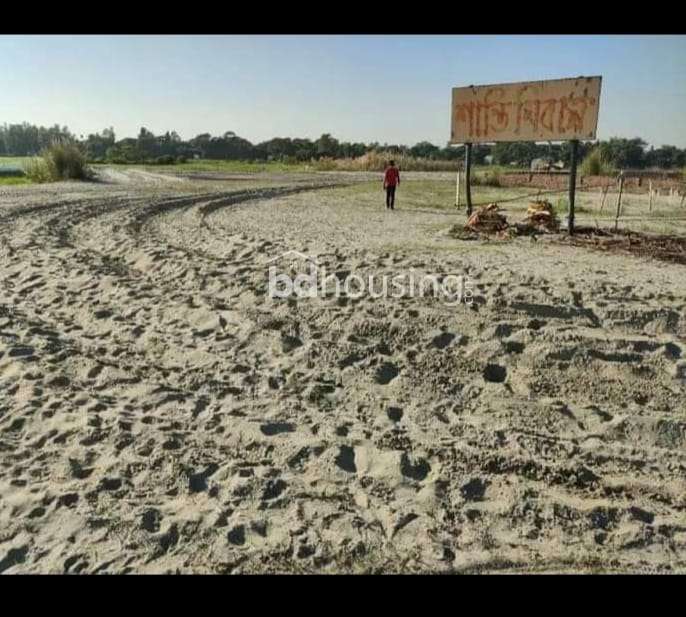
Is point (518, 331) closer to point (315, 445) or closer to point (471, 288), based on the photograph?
point (471, 288)

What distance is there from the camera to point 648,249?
333 inches

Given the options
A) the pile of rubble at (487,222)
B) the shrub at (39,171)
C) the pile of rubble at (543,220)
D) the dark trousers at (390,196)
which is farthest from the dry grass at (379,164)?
the pile of rubble at (487,222)

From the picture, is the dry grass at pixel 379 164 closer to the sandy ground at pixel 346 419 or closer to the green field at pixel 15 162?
the green field at pixel 15 162

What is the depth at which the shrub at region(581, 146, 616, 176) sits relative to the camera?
2375 centimetres

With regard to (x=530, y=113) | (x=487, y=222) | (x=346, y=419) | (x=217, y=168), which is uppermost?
(x=530, y=113)

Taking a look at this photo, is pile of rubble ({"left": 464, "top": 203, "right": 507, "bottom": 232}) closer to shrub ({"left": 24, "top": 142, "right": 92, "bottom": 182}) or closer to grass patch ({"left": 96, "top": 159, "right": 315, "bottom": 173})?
shrub ({"left": 24, "top": 142, "right": 92, "bottom": 182})

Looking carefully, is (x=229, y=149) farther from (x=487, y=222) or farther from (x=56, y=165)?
(x=487, y=222)
